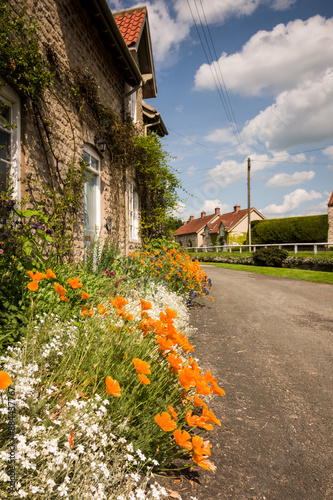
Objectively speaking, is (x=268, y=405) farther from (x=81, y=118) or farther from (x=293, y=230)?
(x=293, y=230)

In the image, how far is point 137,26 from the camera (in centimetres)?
1048

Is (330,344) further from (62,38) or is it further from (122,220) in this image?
(62,38)

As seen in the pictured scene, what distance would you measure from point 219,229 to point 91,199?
41887 millimetres

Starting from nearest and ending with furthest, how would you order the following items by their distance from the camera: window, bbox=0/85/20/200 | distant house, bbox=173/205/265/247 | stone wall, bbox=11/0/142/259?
window, bbox=0/85/20/200 < stone wall, bbox=11/0/142/259 < distant house, bbox=173/205/265/247

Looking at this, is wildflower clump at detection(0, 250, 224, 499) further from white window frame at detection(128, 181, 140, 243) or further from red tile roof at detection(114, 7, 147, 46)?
red tile roof at detection(114, 7, 147, 46)

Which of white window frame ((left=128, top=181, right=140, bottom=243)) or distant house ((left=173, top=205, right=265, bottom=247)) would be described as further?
distant house ((left=173, top=205, right=265, bottom=247))

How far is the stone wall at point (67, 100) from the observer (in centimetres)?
464

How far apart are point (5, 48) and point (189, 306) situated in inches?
202

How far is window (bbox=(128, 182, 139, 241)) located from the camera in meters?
9.57

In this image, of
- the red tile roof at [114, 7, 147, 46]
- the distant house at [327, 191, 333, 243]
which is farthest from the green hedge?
the red tile roof at [114, 7, 147, 46]

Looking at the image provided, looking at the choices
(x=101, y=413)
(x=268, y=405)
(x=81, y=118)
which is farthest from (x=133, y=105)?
(x=101, y=413)

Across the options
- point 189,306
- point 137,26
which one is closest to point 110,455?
point 189,306

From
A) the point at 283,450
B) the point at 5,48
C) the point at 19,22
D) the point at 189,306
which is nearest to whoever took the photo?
the point at 283,450

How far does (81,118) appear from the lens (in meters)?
6.22
